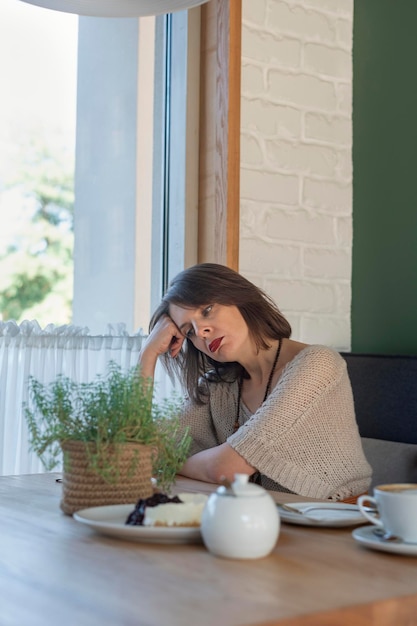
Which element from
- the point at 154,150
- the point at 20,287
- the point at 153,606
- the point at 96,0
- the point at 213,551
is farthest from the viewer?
the point at 154,150

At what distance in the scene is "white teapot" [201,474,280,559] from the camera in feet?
3.16

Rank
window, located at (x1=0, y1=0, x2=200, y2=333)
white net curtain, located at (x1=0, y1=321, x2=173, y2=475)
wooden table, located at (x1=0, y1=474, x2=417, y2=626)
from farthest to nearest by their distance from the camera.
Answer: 1. window, located at (x1=0, y1=0, x2=200, y2=333)
2. white net curtain, located at (x1=0, y1=321, x2=173, y2=475)
3. wooden table, located at (x1=0, y1=474, x2=417, y2=626)

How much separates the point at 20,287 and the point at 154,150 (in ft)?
2.11

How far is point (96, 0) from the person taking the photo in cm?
149

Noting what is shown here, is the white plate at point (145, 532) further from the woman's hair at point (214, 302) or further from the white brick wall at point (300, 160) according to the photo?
the white brick wall at point (300, 160)

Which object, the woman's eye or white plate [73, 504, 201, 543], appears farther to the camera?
the woman's eye

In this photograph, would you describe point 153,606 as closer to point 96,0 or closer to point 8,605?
point 8,605

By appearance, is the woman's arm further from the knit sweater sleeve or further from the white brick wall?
the white brick wall

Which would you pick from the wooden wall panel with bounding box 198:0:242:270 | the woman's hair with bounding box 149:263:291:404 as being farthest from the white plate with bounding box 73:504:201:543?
the wooden wall panel with bounding box 198:0:242:270

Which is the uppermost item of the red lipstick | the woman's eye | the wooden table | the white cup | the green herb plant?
the woman's eye

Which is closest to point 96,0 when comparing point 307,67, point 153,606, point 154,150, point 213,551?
point 213,551

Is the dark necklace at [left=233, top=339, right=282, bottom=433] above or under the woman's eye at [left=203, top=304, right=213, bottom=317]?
under

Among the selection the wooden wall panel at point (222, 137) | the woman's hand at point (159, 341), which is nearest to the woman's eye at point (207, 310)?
the woman's hand at point (159, 341)

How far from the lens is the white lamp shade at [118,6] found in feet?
4.85
